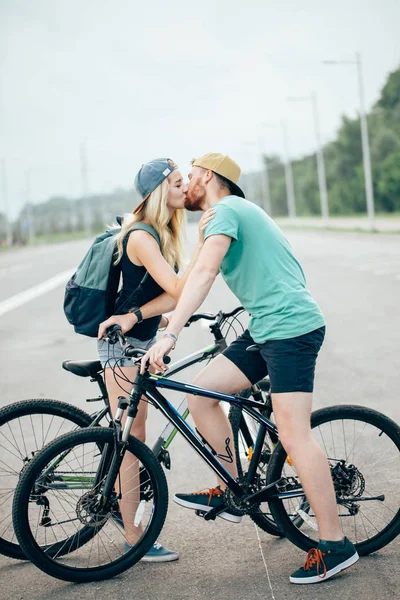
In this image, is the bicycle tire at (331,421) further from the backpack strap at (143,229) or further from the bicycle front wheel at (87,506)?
the backpack strap at (143,229)

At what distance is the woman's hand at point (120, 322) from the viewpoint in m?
4.04

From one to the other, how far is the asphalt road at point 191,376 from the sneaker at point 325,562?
42 millimetres

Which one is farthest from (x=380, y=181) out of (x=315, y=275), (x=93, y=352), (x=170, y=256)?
(x=170, y=256)

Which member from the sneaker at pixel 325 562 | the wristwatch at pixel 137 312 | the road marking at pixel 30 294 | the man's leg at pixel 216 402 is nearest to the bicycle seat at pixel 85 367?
the wristwatch at pixel 137 312

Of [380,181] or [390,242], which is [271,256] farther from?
[380,181]

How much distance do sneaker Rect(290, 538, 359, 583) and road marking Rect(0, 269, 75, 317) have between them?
12.6 m

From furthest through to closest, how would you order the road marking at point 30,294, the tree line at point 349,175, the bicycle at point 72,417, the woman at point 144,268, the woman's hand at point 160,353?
the tree line at point 349,175 → the road marking at point 30,294 → the bicycle at point 72,417 → the woman at point 144,268 → the woman's hand at point 160,353

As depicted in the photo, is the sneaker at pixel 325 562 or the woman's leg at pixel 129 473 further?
the woman's leg at pixel 129 473

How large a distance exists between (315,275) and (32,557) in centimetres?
1644

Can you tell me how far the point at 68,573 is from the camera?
3.83m

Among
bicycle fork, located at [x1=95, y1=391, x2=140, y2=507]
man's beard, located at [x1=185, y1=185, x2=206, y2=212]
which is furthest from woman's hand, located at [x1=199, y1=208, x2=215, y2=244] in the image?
bicycle fork, located at [x1=95, y1=391, x2=140, y2=507]

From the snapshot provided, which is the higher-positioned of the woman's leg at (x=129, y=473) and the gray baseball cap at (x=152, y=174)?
the gray baseball cap at (x=152, y=174)

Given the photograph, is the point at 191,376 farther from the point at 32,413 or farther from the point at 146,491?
the point at 146,491

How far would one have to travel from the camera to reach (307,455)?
3.70 m
